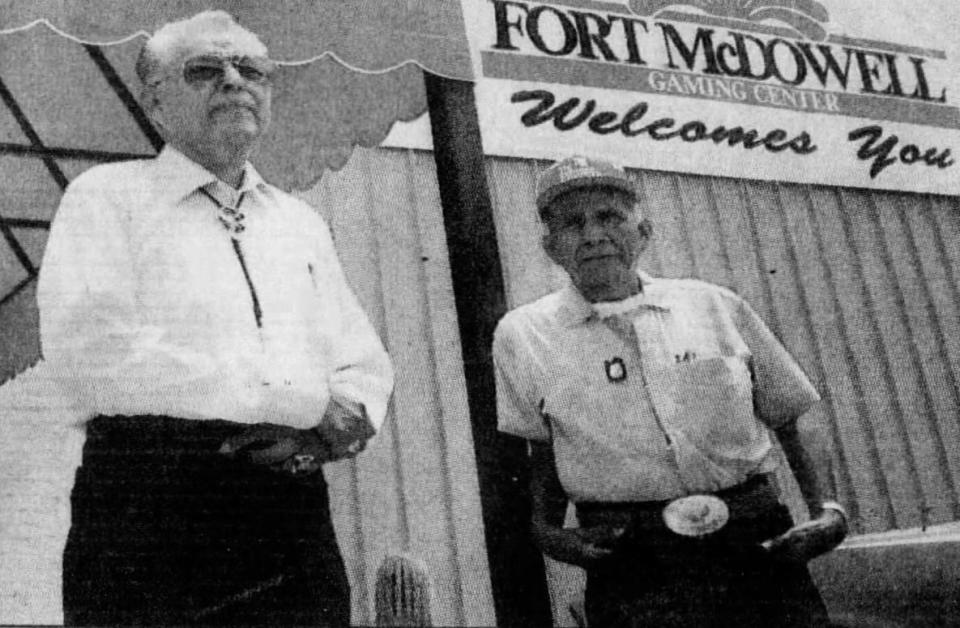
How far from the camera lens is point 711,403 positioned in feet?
4.12

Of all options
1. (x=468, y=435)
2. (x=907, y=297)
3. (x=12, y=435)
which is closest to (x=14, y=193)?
(x=12, y=435)

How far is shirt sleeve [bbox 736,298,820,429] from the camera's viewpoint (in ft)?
4.27

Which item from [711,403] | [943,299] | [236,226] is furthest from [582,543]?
[943,299]

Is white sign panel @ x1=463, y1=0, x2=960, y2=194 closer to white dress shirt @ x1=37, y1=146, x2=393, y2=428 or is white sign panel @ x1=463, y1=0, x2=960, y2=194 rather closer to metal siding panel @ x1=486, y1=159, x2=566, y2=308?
metal siding panel @ x1=486, y1=159, x2=566, y2=308

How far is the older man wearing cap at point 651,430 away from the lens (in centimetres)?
114

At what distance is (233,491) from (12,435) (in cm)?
32

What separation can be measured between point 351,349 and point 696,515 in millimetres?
507

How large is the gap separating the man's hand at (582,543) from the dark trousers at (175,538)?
1.01 ft

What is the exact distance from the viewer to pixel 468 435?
4.44 feet

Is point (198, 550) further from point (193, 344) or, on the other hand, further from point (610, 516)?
point (610, 516)

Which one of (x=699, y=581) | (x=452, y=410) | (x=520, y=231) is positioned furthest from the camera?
(x=520, y=231)

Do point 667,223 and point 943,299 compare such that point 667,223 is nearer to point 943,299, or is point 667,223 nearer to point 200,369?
point 943,299

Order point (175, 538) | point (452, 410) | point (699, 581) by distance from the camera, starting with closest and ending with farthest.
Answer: point (175, 538), point (699, 581), point (452, 410)

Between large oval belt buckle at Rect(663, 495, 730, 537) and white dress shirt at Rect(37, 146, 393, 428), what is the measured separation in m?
0.42
